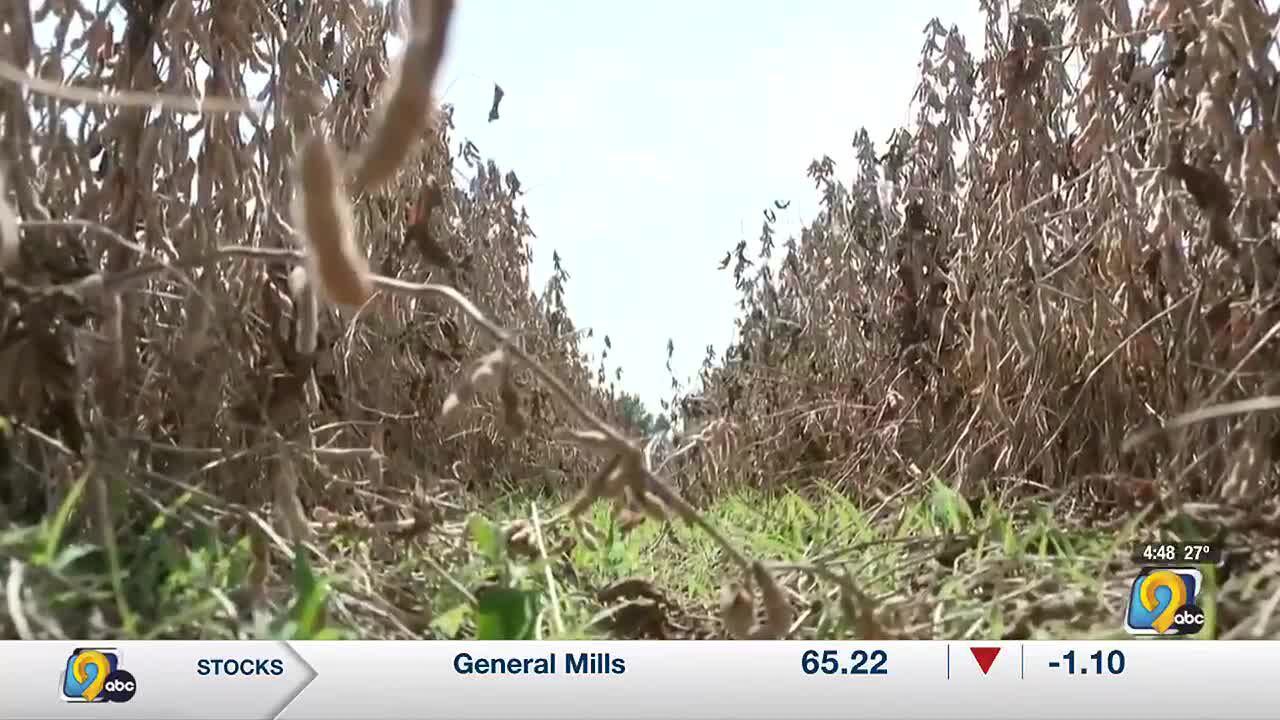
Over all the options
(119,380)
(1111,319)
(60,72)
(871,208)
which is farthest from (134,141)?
(871,208)

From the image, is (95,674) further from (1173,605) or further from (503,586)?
(1173,605)

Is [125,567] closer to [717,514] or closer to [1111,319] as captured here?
[717,514]

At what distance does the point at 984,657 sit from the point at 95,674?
0.41 metres

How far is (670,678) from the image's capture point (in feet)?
1.85

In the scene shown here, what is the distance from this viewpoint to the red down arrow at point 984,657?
56 centimetres

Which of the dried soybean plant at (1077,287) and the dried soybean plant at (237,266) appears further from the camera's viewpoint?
the dried soybean plant at (1077,287)

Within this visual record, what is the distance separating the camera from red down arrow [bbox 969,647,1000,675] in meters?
0.56

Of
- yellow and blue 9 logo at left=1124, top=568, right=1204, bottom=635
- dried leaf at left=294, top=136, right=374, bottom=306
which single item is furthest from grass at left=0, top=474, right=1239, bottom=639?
dried leaf at left=294, top=136, right=374, bottom=306

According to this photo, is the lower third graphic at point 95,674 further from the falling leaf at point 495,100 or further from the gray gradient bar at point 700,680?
the falling leaf at point 495,100

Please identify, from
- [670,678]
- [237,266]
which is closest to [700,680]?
[670,678]

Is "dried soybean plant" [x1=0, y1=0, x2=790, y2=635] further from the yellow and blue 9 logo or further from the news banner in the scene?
the yellow and blue 9 logo

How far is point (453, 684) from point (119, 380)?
0.33 metres

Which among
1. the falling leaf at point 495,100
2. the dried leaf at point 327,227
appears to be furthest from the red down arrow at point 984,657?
the falling leaf at point 495,100

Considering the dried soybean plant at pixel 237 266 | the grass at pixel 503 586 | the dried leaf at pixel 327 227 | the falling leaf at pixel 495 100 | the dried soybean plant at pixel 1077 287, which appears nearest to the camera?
the dried leaf at pixel 327 227
